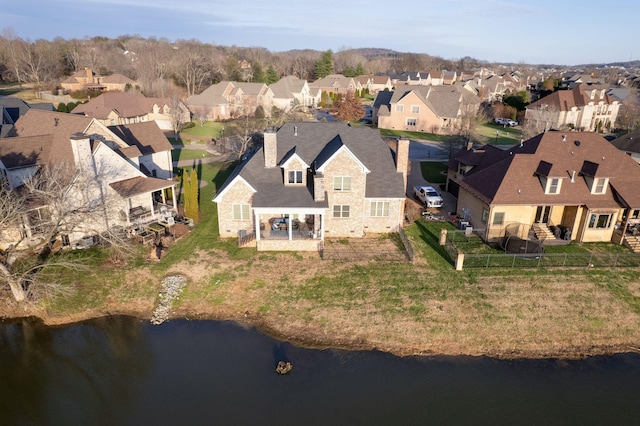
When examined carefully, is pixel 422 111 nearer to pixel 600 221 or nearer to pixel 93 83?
pixel 600 221

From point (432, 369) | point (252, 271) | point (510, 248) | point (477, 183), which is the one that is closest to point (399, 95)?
point (477, 183)

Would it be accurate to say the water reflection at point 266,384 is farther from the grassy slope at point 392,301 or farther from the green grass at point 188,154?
the green grass at point 188,154

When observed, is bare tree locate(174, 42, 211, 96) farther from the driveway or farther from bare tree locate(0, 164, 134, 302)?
bare tree locate(0, 164, 134, 302)

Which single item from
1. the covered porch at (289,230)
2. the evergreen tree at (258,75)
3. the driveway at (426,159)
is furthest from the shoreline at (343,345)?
the evergreen tree at (258,75)

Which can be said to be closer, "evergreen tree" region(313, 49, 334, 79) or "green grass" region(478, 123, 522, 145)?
"green grass" region(478, 123, 522, 145)

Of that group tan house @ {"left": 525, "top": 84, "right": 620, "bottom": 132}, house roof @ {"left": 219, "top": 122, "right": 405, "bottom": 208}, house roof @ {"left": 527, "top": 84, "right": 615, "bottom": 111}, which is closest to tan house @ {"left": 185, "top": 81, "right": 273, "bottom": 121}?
house roof @ {"left": 219, "top": 122, "right": 405, "bottom": 208}

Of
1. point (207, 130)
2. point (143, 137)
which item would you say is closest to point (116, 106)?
point (207, 130)

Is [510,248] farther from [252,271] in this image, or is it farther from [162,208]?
[162,208]
